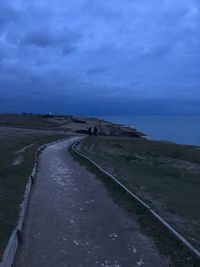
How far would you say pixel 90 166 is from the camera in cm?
2631

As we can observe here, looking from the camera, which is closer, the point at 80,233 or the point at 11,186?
the point at 80,233

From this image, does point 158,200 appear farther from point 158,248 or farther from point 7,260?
point 7,260

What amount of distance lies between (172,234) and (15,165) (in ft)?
52.9

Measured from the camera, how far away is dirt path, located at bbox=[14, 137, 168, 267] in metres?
10.2

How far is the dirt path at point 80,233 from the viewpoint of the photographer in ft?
33.4

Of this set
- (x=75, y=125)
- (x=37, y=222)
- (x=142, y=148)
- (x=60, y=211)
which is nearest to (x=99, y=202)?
(x=60, y=211)

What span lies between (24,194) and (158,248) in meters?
7.32

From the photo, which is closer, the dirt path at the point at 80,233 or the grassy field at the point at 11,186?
the dirt path at the point at 80,233

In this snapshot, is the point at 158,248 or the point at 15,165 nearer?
the point at 158,248

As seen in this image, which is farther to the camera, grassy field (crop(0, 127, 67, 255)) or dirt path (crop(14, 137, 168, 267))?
grassy field (crop(0, 127, 67, 255))

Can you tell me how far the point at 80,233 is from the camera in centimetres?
1212

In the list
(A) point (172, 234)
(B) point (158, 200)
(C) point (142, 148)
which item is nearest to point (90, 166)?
(B) point (158, 200)

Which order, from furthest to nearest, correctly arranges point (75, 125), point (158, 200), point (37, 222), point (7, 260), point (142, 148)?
point (75, 125)
point (142, 148)
point (158, 200)
point (37, 222)
point (7, 260)

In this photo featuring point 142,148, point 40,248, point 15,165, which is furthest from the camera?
point 142,148
